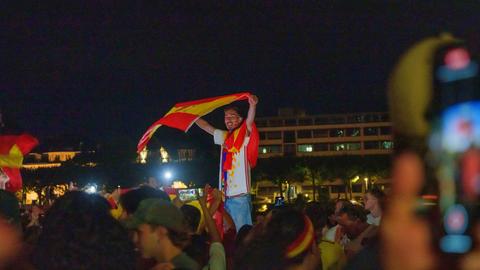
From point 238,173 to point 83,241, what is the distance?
6.20 meters

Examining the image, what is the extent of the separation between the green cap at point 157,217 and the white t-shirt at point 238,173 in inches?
203

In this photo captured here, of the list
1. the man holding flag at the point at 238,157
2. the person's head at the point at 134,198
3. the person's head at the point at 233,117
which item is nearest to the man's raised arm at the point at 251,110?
the man holding flag at the point at 238,157

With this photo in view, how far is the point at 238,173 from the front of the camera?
911cm

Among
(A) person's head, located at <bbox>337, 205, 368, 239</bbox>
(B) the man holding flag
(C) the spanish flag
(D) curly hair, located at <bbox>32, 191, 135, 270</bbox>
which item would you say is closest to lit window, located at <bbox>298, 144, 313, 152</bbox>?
(C) the spanish flag

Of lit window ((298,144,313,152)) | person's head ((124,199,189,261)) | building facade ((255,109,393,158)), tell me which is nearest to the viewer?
person's head ((124,199,189,261))

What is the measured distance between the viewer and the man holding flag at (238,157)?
9023 millimetres

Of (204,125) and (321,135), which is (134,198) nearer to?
(204,125)

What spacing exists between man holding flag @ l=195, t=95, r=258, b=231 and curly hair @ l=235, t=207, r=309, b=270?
5205 millimetres

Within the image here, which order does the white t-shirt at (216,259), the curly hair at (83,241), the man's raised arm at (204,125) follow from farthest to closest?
the man's raised arm at (204,125) < the white t-shirt at (216,259) < the curly hair at (83,241)

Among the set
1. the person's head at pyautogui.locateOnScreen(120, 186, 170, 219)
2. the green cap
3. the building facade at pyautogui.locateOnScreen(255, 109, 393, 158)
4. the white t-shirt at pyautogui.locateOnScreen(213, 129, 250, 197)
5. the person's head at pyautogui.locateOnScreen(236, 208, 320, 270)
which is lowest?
the person's head at pyautogui.locateOnScreen(236, 208, 320, 270)

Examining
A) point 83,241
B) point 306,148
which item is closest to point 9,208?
point 83,241

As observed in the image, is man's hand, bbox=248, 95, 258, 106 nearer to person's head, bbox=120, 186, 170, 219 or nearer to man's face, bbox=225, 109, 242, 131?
man's face, bbox=225, 109, 242, 131

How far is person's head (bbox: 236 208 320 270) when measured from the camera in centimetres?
345

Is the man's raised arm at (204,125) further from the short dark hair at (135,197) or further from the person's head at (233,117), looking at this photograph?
the short dark hair at (135,197)
